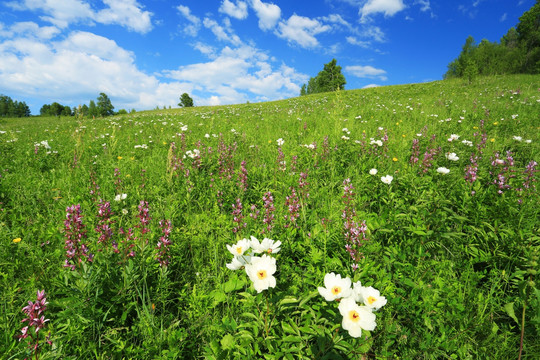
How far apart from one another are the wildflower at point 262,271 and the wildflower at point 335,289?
265 mm

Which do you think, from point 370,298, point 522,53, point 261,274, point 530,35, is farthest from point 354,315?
point 530,35

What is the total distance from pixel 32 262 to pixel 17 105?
140270mm

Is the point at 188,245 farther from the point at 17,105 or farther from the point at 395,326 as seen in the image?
the point at 17,105

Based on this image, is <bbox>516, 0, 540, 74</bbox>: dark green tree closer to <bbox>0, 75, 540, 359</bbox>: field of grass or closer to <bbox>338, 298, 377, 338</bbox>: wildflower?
<bbox>0, 75, 540, 359</bbox>: field of grass

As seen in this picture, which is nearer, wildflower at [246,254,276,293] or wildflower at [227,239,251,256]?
wildflower at [246,254,276,293]

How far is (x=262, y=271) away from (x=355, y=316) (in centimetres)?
53

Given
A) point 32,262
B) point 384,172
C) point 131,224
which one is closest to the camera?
point 32,262

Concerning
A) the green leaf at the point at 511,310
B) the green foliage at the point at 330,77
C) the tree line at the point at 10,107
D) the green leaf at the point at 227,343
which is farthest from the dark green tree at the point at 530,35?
the tree line at the point at 10,107

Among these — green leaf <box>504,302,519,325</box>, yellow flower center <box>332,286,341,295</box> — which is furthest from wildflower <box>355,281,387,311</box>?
A: green leaf <box>504,302,519,325</box>

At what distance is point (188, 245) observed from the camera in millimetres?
2533

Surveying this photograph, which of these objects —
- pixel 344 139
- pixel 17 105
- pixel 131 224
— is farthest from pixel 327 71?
pixel 17 105

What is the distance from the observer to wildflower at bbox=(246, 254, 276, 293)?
1.23 metres

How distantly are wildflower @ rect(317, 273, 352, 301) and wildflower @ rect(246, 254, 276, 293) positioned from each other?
26 centimetres

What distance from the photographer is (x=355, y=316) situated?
46.3 inches
